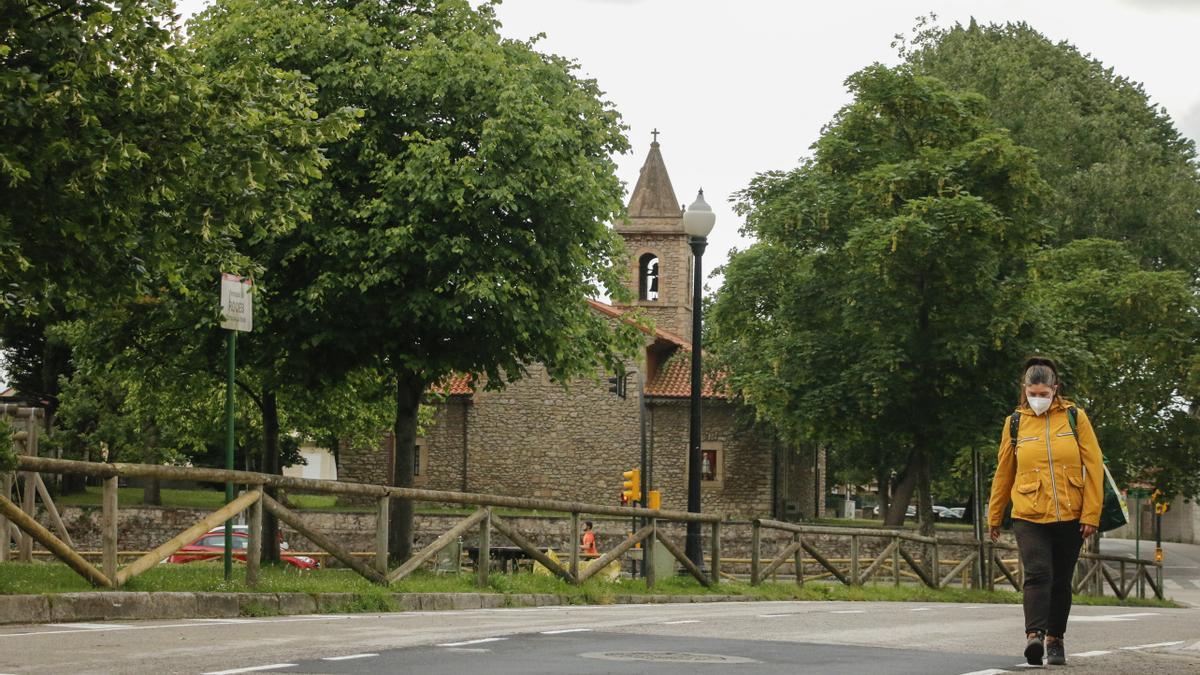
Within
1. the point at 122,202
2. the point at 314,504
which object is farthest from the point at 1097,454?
the point at 314,504

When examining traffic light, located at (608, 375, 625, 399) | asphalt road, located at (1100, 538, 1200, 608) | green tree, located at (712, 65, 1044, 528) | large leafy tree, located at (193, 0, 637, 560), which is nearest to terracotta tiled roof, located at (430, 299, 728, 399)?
traffic light, located at (608, 375, 625, 399)

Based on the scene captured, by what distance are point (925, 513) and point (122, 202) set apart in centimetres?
2403

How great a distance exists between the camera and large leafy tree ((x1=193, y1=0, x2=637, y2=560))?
24.8m

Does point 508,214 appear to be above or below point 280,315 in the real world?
above

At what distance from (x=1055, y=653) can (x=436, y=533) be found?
152 feet

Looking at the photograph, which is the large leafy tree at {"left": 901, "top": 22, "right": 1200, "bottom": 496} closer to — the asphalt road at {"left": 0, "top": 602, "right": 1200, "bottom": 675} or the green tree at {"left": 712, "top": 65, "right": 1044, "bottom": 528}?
the green tree at {"left": 712, "top": 65, "right": 1044, "bottom": 528}

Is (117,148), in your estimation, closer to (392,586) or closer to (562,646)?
(392,586)

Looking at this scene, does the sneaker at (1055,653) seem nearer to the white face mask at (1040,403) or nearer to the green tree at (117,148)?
the white face mask at (1040,403)

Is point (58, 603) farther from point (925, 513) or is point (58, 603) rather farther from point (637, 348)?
point (925, 513)

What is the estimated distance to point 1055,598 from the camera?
9445 mm

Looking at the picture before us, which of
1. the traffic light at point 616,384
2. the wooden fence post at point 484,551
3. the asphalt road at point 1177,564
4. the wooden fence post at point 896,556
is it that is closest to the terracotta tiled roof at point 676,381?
the traffic light at point 616,384

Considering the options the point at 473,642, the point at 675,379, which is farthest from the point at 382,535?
the point at 675,379

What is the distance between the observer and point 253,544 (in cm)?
1381

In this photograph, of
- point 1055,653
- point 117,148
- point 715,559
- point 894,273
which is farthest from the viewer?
point 894,273
